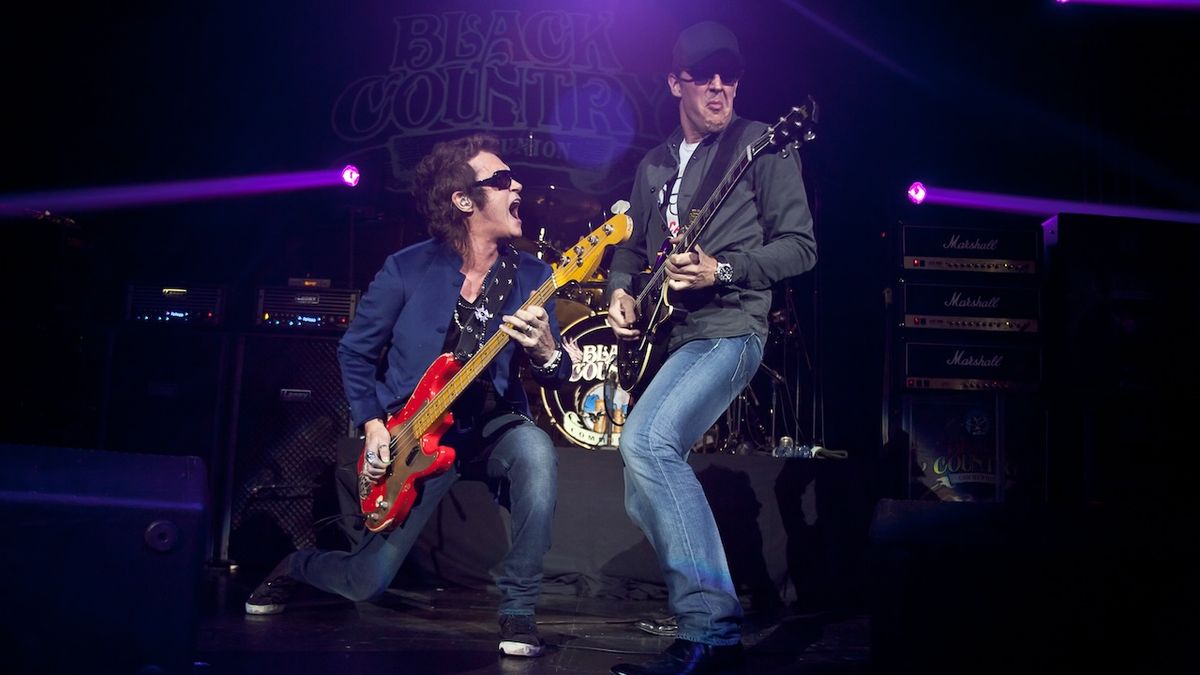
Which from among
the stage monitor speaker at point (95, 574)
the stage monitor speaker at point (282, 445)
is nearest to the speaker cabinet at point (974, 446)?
the stage monitor speaker at point (282, 445)

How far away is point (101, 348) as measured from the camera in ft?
19.3

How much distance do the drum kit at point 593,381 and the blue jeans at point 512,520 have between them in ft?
8.55

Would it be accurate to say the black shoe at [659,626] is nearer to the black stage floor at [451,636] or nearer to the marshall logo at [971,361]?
the black stage floor at [451,636]

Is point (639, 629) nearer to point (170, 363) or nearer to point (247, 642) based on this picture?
point (247, 642)

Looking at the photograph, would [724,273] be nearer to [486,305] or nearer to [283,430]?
[486,305]

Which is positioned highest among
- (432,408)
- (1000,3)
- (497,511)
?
(1000,3)

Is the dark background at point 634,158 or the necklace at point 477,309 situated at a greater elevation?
the dark background at point 634,158

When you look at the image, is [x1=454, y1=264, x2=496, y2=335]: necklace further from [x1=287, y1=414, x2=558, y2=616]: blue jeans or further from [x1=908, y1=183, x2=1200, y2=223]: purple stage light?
[x1=908, y1=183, x2=1200, y2=223]: purple stage light

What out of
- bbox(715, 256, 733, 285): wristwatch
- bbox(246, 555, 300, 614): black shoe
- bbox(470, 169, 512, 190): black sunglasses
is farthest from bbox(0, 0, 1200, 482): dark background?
bbox(715, 256, 733, 285): wristwatch

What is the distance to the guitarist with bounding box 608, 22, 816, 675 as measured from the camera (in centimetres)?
291

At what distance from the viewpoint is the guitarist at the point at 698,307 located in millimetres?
2912

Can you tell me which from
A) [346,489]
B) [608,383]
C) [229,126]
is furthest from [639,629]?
[229,126]

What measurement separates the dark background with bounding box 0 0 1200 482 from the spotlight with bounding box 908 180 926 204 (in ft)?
0.26

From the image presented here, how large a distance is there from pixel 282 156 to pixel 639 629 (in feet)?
16.6
